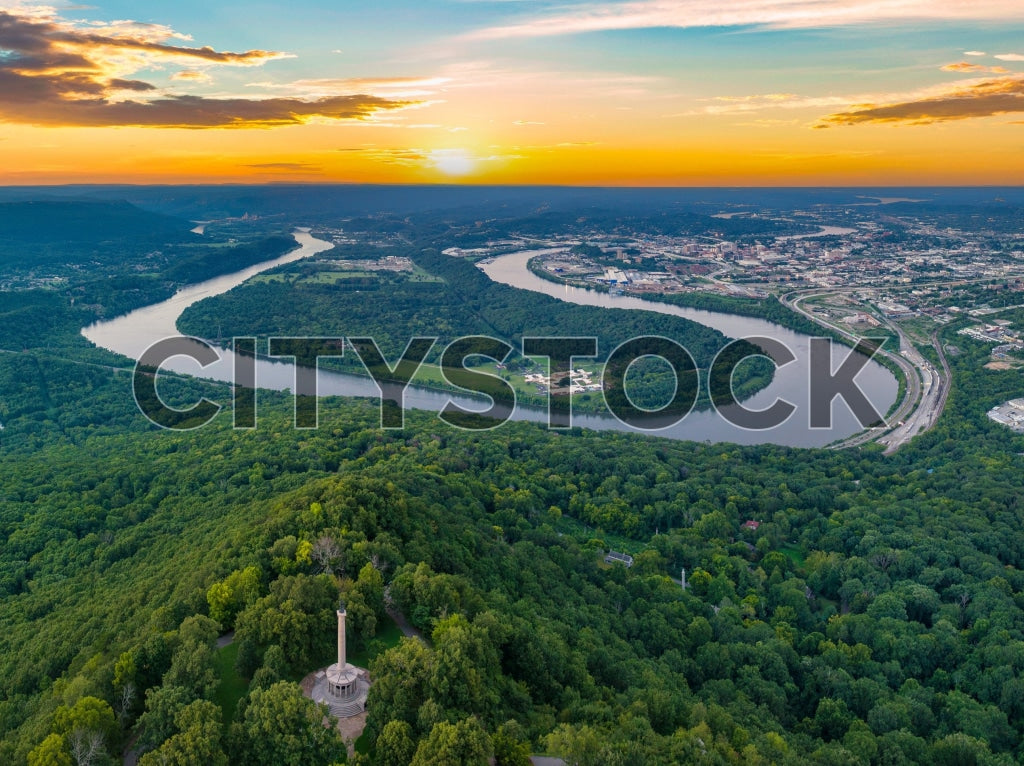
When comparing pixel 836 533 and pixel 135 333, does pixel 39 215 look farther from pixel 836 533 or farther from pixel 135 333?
pixel 836 533

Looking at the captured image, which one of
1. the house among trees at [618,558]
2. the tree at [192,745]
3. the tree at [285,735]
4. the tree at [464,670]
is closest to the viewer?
the tree at [192,745]

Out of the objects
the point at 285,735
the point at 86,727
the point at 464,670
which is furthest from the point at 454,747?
the point at 86,727

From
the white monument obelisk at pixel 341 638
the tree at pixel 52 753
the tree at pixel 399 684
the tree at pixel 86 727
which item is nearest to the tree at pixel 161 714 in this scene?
the tree at pixel 86 727

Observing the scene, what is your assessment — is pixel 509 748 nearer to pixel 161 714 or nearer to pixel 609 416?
pixel 161 714

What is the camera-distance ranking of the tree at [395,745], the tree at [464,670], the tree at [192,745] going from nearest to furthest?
the tree at [192,745] → the tree at [395,745] → the tree at [464,670]

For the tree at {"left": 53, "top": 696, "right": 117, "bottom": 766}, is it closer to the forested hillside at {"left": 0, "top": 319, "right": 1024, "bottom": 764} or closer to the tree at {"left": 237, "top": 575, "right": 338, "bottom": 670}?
the forested hillside at {"left": 0, "top": 319, "right": 1024, "bottom": 764}

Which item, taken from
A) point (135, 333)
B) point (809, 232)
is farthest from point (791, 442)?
point (809, 232)

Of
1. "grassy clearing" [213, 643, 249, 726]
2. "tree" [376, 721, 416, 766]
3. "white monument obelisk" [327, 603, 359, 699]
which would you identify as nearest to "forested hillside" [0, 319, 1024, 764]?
"tree" [376, 721, 416, 766]

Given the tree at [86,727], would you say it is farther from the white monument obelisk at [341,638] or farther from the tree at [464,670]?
the tree at [464,670]
